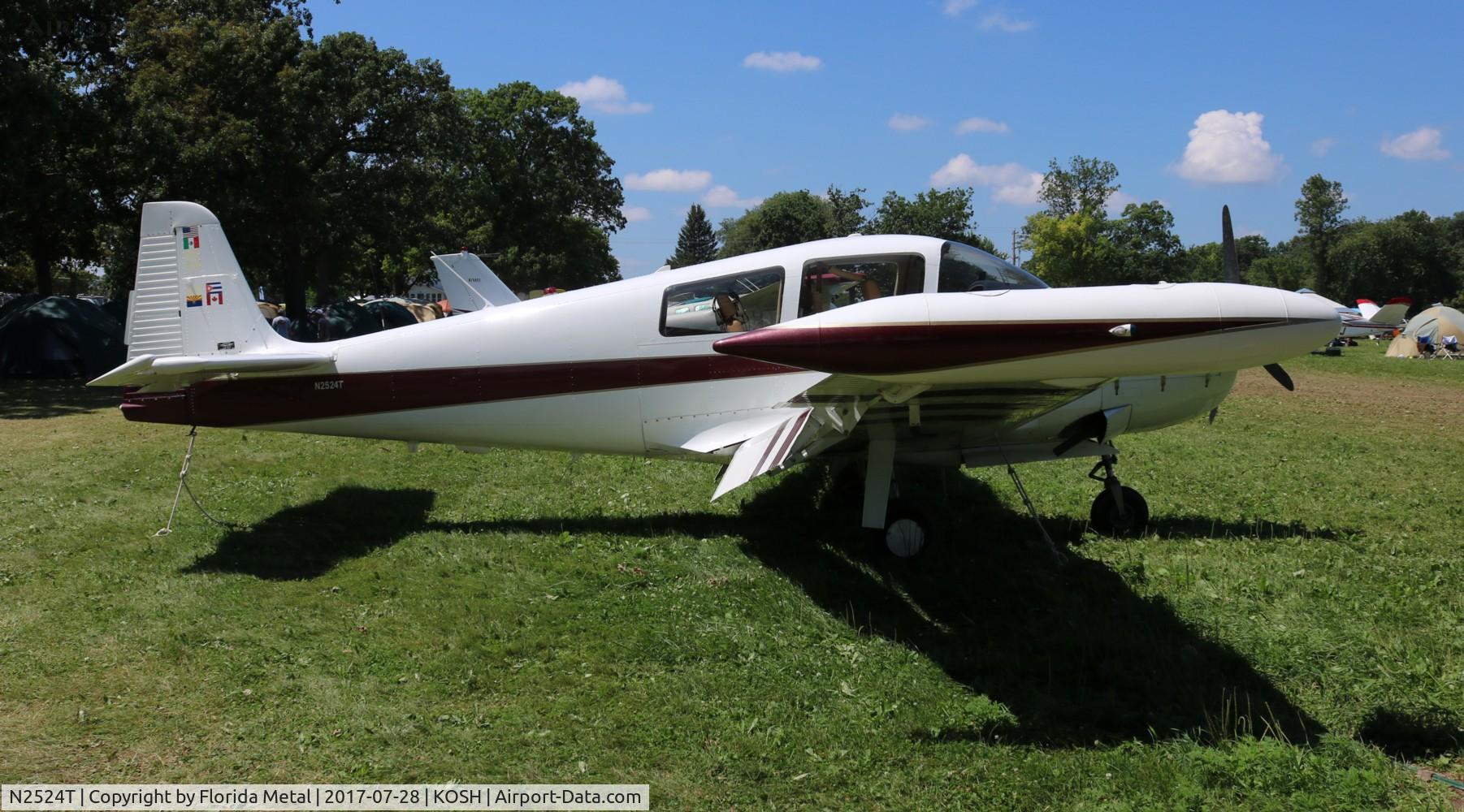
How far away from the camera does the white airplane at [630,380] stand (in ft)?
21.7

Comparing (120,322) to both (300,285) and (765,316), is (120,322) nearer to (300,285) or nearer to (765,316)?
(300,285)

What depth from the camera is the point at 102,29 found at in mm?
24906

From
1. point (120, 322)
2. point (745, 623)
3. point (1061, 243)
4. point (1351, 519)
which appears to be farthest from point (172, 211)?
point (1061, 243)

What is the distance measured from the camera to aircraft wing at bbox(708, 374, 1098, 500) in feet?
18.0

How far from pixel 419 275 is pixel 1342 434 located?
60.9 m

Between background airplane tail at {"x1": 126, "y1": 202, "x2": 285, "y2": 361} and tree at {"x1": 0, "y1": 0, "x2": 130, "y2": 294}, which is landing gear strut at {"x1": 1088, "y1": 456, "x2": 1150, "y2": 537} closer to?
background airplane tail at {"x1": 126, "y1": 202, "x2": 285, "y2": 361}

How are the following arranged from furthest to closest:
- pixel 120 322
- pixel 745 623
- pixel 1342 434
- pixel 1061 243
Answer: pixel 1061 243
pixel 120 322
pixel 1342 434
pixel 745 623

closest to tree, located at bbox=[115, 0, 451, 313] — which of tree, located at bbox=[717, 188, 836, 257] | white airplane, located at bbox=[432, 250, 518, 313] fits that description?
white airplane, located at bbox=[432, 250, 518, 313]

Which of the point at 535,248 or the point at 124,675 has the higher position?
the point at 535,248

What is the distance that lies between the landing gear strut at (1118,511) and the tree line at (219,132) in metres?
20.1

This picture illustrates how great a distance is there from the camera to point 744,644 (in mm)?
5125

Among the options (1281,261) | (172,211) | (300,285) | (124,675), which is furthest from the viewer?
(1281,261)

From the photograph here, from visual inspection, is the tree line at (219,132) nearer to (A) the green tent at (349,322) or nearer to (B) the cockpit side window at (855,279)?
(A) the green tent at (349,322)

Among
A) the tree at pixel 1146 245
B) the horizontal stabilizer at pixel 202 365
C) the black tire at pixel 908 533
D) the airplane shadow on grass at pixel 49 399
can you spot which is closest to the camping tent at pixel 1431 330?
the tree at pixel 1146 245
